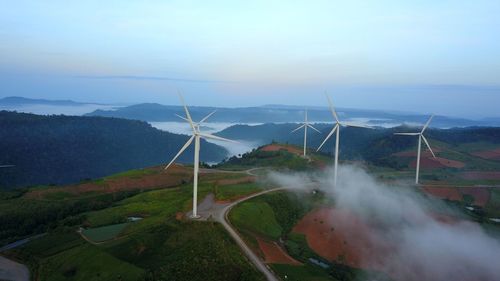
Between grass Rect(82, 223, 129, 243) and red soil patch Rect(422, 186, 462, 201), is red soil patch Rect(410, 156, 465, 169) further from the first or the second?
grass Rect(82, 223, 129, 243)

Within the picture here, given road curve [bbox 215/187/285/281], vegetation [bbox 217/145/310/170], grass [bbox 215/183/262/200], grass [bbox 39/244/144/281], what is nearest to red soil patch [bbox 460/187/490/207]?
vegetation [bbox 217/145/310/170]

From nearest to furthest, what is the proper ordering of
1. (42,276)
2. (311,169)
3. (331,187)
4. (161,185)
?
(42,276)
(331,187)
(161,185)
(311,169)

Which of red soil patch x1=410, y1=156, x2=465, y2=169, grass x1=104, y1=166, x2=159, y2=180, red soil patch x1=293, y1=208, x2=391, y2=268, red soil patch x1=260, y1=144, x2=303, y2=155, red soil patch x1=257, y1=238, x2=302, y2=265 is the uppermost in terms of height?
red soil patch x1=260, y1=144, x2=303, y2=155

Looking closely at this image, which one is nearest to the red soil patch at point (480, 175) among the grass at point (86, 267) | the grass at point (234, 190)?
the grass at point (234, 190)

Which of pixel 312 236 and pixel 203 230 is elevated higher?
pixel 203 230

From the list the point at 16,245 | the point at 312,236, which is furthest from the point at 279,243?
the point at 16,245

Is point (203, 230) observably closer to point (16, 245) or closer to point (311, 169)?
point (16, 245)

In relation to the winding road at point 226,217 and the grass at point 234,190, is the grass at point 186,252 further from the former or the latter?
the grass at point 234,190
